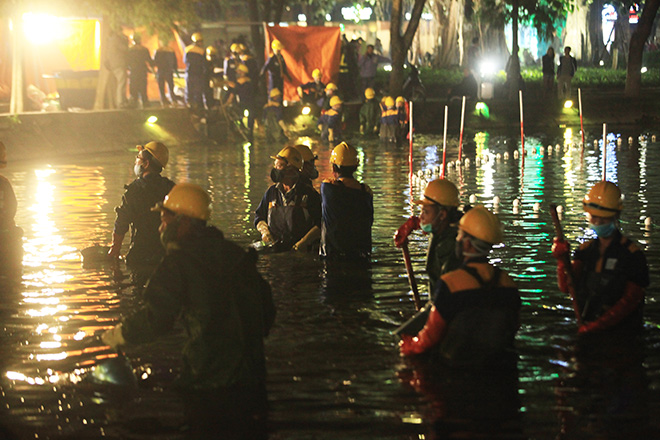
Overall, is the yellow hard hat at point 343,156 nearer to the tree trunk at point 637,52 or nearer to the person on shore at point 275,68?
the person on shore at point 275,68

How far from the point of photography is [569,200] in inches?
655

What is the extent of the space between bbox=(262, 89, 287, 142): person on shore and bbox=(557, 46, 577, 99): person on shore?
11006mm

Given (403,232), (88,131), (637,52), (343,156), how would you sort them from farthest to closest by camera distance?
1. (637,52)
2. (88,131)
3. (343,156)
4. (403,232)

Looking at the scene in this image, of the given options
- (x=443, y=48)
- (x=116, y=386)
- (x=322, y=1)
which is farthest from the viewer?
(x=322, y=1)

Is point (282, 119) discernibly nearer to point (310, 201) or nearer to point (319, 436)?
point (310, 201)

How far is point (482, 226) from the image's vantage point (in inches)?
266

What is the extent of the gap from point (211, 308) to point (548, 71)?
32872 mm

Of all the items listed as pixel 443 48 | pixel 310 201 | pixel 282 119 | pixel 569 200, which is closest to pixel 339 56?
pixel 282 119

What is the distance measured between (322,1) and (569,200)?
38.5 meters

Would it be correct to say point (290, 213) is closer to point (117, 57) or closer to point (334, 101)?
point (117, 57)

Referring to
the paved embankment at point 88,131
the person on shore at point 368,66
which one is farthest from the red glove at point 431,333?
the person on shore at point 368,66

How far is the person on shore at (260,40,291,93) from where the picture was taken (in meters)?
30.7

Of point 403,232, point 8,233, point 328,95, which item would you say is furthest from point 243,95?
point 403,232

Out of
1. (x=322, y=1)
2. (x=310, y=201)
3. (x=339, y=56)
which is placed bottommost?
(x=310, y=201)
